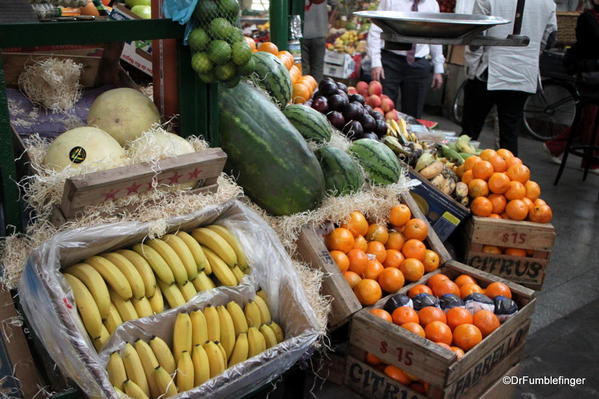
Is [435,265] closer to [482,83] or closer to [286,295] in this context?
[286,295]

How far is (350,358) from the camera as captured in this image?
281 centimetres

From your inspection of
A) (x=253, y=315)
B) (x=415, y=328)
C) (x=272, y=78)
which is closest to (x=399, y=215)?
(x=415, y=328)

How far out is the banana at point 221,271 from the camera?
7.82 ft

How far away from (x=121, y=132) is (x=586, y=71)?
5958 millimetres

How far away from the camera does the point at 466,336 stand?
264 cm

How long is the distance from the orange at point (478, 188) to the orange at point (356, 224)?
1.10 metres

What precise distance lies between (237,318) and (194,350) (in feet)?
0.79

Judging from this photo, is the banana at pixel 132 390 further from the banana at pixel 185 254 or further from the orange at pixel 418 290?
the orange at pixel 418 290

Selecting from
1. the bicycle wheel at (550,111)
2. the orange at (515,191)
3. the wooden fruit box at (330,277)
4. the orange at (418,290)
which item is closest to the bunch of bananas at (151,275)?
the wooden fruit box at (330,277)

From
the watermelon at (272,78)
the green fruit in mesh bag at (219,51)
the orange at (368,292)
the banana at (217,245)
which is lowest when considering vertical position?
the orange at (368,292)

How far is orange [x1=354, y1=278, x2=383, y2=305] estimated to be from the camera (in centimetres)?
288

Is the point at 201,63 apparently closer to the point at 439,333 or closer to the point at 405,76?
the point at 439,333

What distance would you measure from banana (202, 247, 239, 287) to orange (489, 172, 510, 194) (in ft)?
7.47

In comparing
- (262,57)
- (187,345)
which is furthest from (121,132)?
(262,57)
